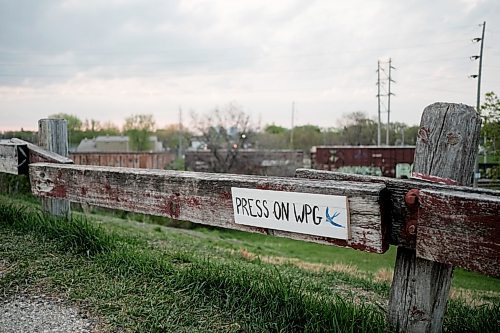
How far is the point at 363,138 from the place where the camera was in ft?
160

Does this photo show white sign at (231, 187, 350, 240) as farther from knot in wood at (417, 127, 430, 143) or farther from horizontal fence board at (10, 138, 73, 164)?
horizontal fence board at (10, 138, 73, 164)

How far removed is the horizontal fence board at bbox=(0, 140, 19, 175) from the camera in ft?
13.2

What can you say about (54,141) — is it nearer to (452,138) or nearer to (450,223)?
(452,138)

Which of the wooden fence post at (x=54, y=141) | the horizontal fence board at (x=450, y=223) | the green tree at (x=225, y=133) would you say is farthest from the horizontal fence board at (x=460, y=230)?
the green tree at (x=225, y=133)

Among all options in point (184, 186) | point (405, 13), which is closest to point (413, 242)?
point (184, 186)

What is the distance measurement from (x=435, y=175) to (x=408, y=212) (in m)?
0.23

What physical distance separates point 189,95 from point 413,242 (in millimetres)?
54260

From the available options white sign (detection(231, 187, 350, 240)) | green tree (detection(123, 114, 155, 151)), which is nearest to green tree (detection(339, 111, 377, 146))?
green tree (detection(123, 114, 155, 151))

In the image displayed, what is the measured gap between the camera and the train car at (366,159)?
29.9 meters

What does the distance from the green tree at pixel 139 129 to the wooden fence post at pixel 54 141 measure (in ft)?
164

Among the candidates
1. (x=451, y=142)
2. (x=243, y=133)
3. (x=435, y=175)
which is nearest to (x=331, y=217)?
(x=435, y=175)

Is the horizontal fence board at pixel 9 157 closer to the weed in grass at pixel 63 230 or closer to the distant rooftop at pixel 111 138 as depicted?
the weed in grass at pixel 63 230

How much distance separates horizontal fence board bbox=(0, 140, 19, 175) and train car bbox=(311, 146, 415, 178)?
26915mm

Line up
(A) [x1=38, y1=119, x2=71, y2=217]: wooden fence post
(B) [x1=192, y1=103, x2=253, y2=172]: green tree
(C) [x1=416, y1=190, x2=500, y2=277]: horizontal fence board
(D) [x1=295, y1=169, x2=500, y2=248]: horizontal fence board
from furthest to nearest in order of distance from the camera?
(B) [x1=192, y1=103, x2=253, y2=172]: green tree → (A) [x1=38, y1=119, x2=71, y2=217]: wooden fence post → (D) [x1=295, y1=169, x2=500, y2=248]: horizontal fence board → (C) [x1=416, y1=190, x2=500, y2=277]: horizontal fence board
